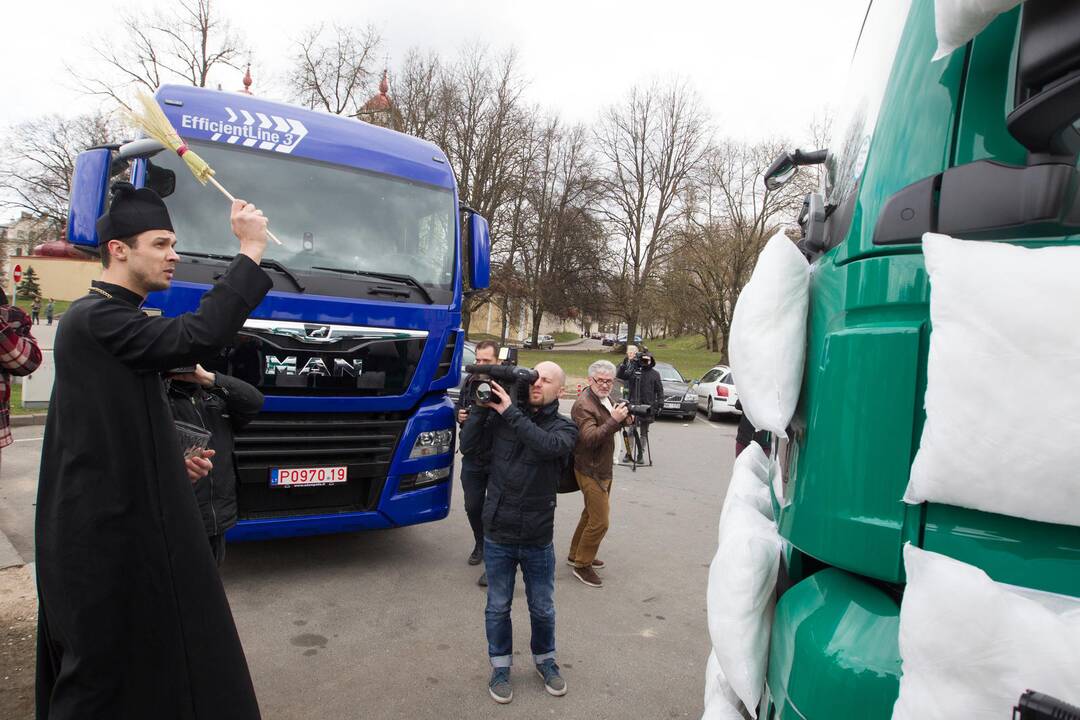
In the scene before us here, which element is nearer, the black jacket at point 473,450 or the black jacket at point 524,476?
the black jacket at point 524,476

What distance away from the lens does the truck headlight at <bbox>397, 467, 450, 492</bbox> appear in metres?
4.62

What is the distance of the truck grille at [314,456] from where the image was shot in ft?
13.7

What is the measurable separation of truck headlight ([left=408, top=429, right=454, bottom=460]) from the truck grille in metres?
0.15

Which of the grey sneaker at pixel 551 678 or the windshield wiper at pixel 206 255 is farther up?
the windshield wiper at pixel 206 255

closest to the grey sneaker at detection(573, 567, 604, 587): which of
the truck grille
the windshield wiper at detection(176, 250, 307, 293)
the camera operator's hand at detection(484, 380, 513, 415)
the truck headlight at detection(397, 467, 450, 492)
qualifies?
the truck headlight at detection(397, 467, 450, 492)

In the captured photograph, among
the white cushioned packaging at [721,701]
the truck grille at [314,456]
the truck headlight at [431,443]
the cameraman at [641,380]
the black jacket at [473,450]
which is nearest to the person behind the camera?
the white cushioned packaging at [721,701]

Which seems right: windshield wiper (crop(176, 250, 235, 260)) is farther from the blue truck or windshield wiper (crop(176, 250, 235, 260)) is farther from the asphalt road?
the asphalt road

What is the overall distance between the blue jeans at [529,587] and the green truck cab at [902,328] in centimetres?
197

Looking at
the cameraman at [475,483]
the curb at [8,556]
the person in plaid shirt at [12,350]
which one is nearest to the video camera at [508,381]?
the cameraman at [475,483]

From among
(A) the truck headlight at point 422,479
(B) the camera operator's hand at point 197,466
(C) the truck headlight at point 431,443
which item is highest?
(B) the camera operator's hand at point 197,466

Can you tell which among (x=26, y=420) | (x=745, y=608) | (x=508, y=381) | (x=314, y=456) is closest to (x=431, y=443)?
(x=314, y=456)

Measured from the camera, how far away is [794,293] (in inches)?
65.2

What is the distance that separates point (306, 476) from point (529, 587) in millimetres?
1783

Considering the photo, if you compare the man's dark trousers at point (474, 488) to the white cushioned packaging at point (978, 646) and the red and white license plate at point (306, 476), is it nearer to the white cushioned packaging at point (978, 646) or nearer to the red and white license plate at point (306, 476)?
the red and white license plate at point (306, 476)
